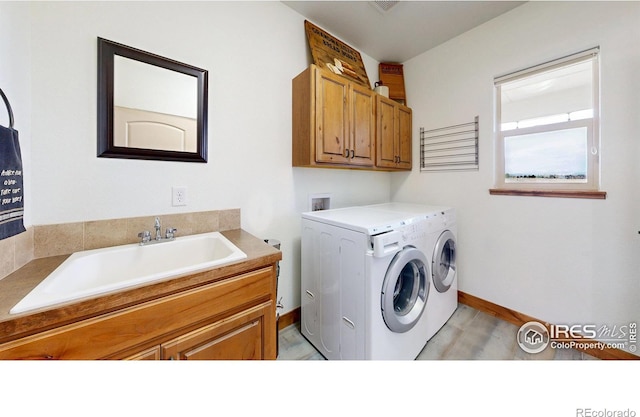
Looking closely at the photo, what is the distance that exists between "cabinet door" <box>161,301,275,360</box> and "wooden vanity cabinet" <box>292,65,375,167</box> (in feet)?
3.63

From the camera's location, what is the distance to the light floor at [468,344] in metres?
1.56

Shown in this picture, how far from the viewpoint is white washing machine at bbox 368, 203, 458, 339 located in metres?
1.67

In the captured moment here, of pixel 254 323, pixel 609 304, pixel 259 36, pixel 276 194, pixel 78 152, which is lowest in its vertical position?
pixel 609 304

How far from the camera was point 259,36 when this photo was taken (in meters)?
1.67

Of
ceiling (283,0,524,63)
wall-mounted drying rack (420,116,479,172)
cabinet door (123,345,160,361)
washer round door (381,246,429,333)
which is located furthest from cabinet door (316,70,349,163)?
cabinet door (123,345,160,361)

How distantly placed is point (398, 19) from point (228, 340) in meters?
2.64

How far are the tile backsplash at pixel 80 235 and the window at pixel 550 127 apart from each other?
2473 mm

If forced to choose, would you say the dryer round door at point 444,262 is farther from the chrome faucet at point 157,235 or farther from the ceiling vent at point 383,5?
the ceiling vent at point 383,5

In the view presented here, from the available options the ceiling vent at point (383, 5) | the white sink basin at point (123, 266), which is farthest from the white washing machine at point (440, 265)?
the ceiling vent at point (383, 5)

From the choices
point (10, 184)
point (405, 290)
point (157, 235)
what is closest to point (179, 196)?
point (157, 235)

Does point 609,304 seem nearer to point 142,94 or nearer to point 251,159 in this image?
point 251,159

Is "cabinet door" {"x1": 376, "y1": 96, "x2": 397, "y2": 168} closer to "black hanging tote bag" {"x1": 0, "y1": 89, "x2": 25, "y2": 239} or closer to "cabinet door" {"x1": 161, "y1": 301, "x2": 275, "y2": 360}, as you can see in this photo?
"cabinet door" {"x1": 161, "y1": 301, "x2": 275, "y2": 360}

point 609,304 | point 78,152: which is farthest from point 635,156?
point 78,152
